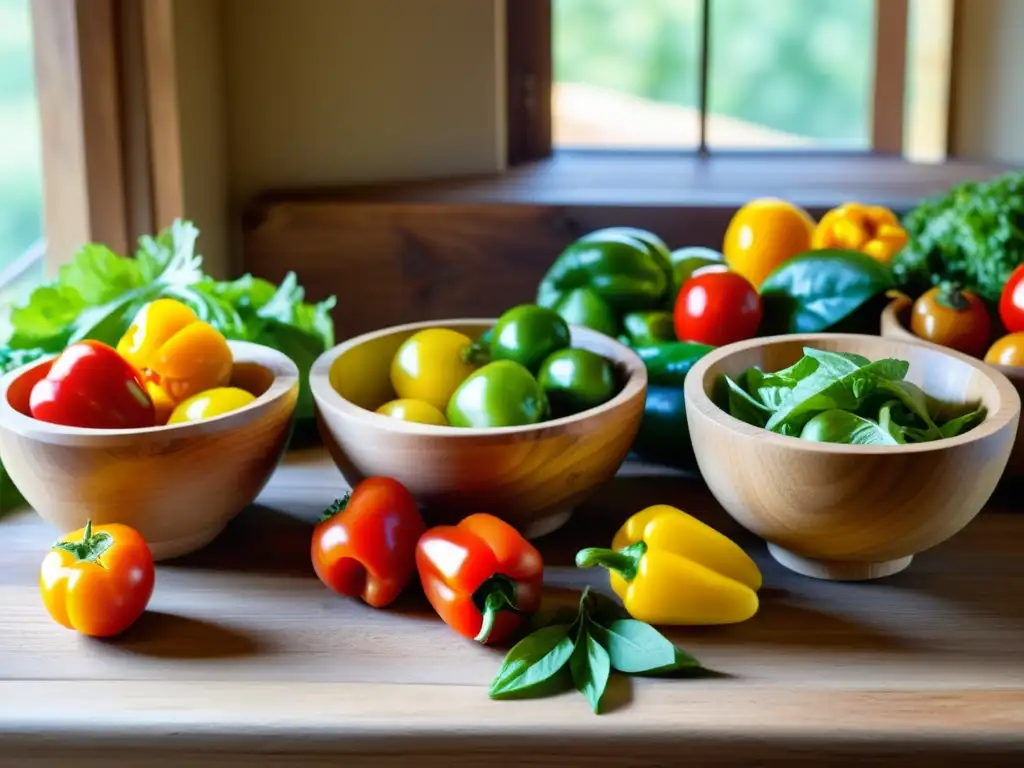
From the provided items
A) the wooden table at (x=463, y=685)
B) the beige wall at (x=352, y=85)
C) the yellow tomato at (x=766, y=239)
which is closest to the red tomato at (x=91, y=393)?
the wooden table at (x=463, y=685)

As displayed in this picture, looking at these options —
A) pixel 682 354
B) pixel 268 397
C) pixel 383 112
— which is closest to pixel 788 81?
pixel 383 112

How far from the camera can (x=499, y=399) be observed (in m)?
0.92

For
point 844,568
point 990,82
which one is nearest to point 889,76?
point 990,82

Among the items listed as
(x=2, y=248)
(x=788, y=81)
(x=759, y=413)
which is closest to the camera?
(x=759, y=413)

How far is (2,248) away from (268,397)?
67cm

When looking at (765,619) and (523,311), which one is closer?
(765,619)

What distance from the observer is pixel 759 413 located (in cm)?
91

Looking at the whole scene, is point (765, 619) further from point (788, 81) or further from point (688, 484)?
point (788, 81)

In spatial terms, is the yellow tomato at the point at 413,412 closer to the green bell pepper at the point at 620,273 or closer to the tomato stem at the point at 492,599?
the tomato stem at the point at 492,599

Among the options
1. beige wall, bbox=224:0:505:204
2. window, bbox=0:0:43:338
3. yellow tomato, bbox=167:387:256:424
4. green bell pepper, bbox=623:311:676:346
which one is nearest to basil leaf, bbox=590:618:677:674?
yellow tomato, bbox=167:387:256:424

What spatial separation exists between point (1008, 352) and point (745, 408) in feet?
0.79

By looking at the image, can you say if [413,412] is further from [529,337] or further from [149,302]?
[149,302]

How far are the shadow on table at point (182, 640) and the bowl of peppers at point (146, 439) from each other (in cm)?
8

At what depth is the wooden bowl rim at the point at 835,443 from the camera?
2.60ft
